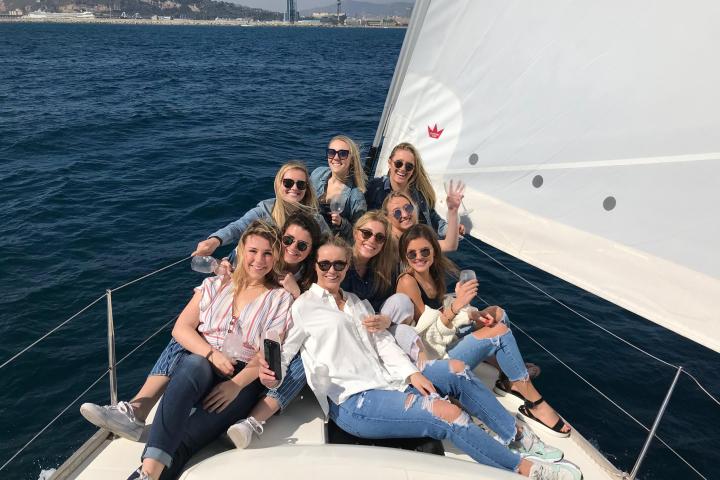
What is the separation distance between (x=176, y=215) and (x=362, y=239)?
280 inches

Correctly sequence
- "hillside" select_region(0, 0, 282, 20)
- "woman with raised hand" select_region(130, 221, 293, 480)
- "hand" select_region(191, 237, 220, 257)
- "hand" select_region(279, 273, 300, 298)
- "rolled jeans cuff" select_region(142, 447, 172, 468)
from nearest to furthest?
"rolled jeans cuff" select_region(142, 447, 172, 468)
"woman with raised hand" select_region(130, 221, 293, 480)
"hand" select_region(279, 273, 300, 298)
"hand" select_region(191, 237, 220, 257)
"hillside" select_region(0, 0, 282, 20)

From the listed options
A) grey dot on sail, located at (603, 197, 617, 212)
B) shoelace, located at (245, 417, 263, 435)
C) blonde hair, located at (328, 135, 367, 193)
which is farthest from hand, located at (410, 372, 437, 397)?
blonde hair, located at (328, 135, 367, 193)

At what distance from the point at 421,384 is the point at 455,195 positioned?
157cm

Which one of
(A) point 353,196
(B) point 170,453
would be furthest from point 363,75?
(B) point 170,453

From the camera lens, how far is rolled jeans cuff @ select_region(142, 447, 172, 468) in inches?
101

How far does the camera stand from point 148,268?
7.70m

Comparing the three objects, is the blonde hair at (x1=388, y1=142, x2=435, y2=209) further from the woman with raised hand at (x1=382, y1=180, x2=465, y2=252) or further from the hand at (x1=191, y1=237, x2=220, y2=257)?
the hand at (x1=191, y1=237, x2=220, y2=257)

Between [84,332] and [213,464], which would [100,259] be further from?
[213,464]

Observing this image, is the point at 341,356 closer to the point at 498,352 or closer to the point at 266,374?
the point at 266,374

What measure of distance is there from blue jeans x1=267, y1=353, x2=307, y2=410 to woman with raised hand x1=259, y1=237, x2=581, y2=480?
79mm

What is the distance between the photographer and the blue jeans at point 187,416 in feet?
8.58

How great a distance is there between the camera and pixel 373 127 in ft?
57.7

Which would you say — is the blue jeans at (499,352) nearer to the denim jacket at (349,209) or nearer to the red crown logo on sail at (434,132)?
the denim jacket at (349,209)

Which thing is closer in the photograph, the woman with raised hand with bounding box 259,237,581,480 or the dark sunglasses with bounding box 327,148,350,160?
the woman with raised hand with bounding box 259,237,581,480
